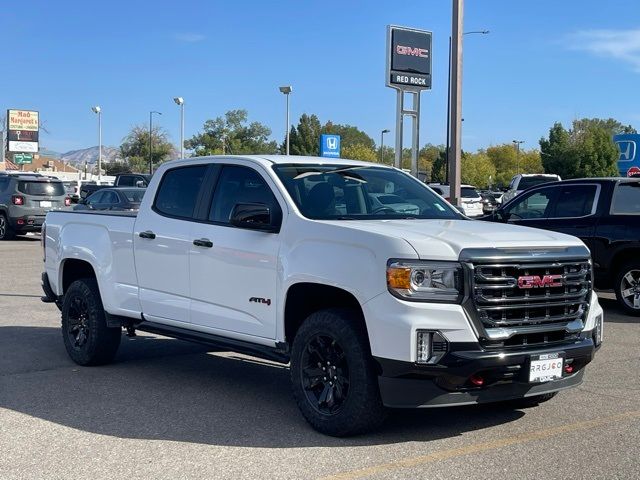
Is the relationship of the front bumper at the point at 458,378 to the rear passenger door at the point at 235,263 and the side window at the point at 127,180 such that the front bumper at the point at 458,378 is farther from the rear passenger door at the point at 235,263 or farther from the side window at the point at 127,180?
the side window at the point at 127,180

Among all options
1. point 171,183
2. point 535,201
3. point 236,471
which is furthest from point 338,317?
point 535,201

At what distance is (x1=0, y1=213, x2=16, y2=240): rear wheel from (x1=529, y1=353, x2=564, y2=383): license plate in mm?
21557

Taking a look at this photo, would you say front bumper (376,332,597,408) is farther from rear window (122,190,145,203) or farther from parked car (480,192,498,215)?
parked car (480,192,498,215)

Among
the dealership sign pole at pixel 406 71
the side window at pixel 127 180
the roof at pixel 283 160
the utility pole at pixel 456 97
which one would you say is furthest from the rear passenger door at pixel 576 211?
the side window at pixel 127 180

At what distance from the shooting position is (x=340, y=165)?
6.80 meters

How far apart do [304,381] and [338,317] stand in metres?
0.56

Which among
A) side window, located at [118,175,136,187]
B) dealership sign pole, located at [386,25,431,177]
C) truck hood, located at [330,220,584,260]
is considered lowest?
truck hood, located at [330,220,584,260]

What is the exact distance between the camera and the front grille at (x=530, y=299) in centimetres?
507

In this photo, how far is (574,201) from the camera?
462 inches

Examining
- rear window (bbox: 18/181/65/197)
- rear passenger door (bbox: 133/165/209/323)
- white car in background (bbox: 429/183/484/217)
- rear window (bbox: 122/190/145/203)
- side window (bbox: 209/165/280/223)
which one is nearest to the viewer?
side window (bbox: 209/165/280/223)

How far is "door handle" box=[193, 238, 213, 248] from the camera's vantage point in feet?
20.9

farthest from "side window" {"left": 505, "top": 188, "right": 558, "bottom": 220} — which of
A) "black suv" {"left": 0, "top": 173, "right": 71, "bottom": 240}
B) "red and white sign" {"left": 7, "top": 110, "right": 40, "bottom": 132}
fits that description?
"red and white sign" {"left": 7, "top": 110, "right": 40, "bottom": 132}

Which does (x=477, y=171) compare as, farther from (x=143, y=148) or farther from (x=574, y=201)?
(x=574, y=201)

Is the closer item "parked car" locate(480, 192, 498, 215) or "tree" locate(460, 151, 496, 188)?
"parked car" locate(480, 192, 498, 215)
